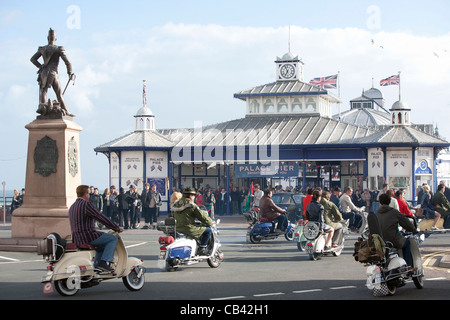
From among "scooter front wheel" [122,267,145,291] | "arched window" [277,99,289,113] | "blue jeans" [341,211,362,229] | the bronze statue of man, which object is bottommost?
"scooter front wheel" [122,267,145,291]

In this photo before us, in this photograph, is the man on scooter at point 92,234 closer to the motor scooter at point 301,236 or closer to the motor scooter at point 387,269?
the motor scooter at point 387,269

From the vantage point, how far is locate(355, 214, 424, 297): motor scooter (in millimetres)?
10531

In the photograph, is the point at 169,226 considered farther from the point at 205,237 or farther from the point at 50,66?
the point at 50,66

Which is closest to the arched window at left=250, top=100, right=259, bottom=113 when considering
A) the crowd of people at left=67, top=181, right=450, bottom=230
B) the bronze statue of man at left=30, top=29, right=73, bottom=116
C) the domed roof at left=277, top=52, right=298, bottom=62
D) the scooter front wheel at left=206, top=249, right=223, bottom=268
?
the domed roof at left=277, top=52, right=298, bottom=62

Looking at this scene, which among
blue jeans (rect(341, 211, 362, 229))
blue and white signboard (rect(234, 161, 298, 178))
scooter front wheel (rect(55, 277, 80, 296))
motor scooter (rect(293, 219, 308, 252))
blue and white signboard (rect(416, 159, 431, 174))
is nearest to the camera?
scooter front wheel (rect(55, 277, 80, 296))

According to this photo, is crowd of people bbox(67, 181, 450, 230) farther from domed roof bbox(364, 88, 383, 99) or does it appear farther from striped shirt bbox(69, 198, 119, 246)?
domed roof bbox(364, 88, 383, 99)

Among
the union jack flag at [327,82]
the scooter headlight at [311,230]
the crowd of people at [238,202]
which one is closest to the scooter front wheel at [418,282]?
the crowd of people at [238,202]

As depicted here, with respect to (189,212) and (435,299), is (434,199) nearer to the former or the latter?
(189,212)

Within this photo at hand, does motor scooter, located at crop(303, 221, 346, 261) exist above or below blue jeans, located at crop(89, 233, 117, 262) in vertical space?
below

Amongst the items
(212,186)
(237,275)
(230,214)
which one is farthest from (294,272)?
(212,186)

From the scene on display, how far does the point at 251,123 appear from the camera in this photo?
4238 cm

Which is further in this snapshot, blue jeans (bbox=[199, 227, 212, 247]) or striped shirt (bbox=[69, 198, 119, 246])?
blue jeans (bbox=[199, 227, 212, 247])

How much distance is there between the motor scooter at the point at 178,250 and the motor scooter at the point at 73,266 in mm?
2626

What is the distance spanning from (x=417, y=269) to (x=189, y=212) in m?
4.97
